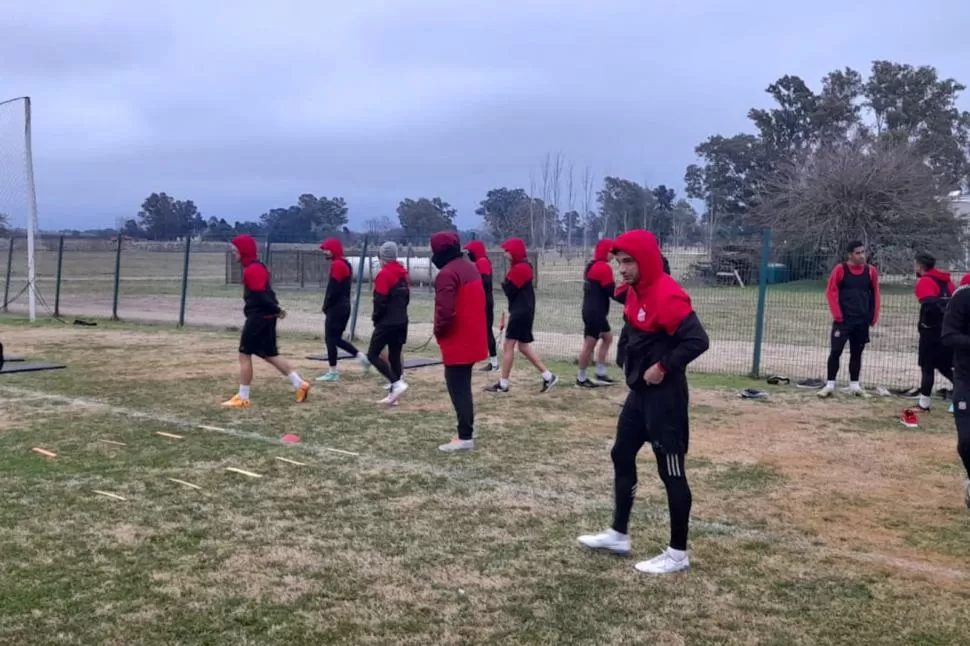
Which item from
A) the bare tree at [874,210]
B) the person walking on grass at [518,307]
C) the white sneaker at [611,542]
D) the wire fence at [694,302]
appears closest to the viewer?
the white sneaker at [611,542]

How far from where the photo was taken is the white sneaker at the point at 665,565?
481 cm

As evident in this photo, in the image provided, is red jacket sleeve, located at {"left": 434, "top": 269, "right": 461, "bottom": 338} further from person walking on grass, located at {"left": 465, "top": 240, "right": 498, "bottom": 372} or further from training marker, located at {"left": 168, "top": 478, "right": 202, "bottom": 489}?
person walking on grass, located at {"left": 465, "top": 240, "right": 498, "bottom": 372}

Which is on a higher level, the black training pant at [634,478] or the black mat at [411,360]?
the black training pant at [634,478]

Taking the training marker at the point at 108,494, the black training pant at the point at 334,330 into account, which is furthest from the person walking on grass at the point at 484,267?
the training marker at the point at 108,494

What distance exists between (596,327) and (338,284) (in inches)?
128

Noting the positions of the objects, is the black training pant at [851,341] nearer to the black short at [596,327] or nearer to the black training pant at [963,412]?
the black short at [596,327]

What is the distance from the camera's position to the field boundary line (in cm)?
511

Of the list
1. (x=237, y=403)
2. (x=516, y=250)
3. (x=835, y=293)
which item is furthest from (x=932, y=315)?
(x=237, y=403)

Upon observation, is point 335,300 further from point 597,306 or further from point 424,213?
point 424,213

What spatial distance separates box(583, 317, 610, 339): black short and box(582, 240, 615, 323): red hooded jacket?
0.01 metres

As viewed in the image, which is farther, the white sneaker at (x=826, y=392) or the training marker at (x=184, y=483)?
the white sneaker at (x=826, y=392)

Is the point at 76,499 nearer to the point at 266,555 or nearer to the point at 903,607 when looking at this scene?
the point at 266,555

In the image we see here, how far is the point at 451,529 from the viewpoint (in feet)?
18.1

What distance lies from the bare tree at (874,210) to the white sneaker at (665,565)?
30.6 meters
